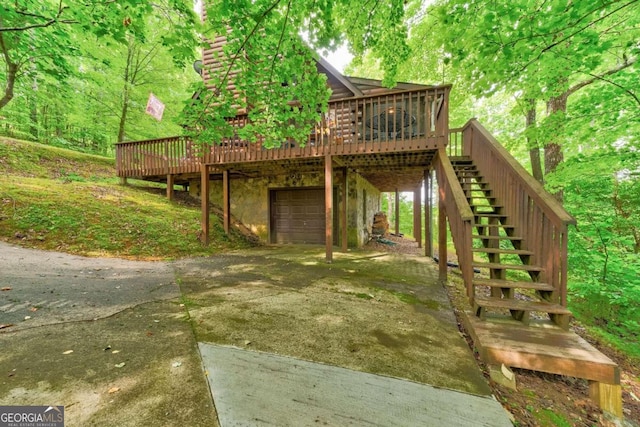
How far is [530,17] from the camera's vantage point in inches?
116

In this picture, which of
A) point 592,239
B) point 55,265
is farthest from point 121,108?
point 592,239

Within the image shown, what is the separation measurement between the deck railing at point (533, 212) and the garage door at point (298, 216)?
17.9ft

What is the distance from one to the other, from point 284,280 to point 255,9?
13.0 ft

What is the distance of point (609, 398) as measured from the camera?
1918 mm

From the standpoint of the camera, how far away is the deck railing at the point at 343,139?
548 centimetres

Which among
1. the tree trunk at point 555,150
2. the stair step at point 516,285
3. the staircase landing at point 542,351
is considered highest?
the tree trunk at point 555,150

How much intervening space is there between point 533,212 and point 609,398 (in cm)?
196

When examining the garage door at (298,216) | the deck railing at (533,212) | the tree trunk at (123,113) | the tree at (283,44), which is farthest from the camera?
the tree trunk at (123,113)

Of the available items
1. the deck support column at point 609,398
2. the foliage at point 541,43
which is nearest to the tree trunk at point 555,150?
the foliage at point 541,43

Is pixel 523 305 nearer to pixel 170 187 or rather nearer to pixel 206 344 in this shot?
pixel 206 344

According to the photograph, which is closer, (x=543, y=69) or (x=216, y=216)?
(x=543, y=69)

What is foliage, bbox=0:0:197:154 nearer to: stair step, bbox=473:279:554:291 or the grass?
the grass

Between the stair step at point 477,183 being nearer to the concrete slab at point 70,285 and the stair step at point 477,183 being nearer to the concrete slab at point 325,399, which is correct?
the concrete slab at point 325,399

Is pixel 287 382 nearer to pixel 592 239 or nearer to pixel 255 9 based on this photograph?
pixel 255 9
